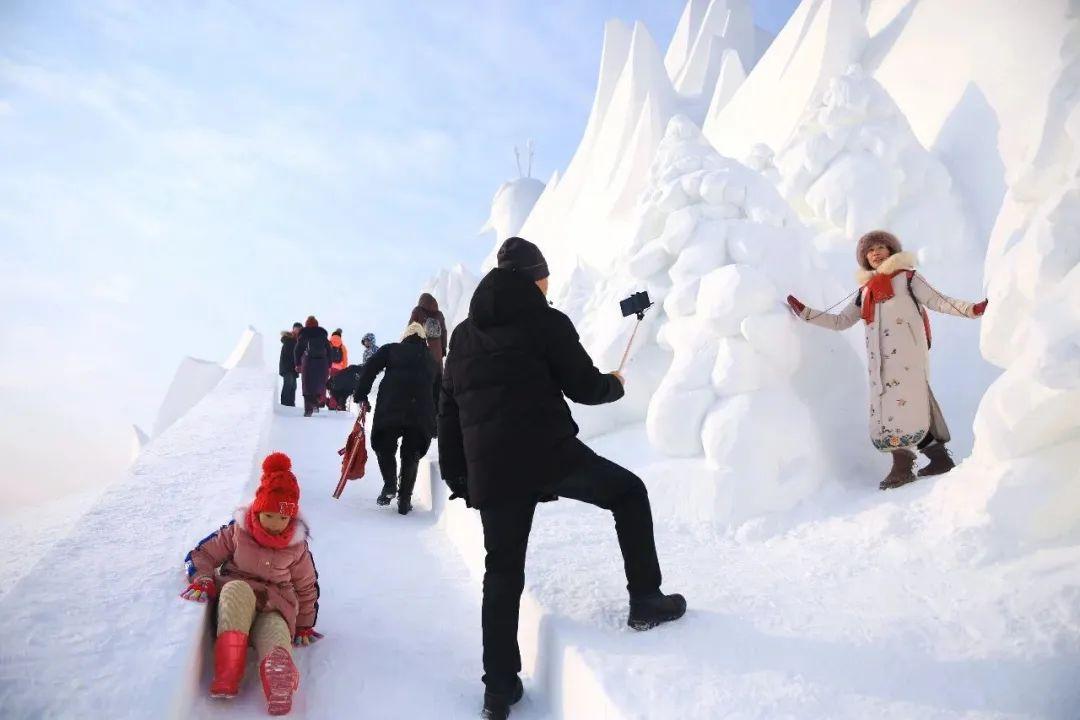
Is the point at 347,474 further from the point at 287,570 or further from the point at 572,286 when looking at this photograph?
the point at 572,286

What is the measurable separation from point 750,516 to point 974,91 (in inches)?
287

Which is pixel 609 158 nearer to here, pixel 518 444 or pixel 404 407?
pixel 404 407

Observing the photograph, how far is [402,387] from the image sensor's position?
504 centimetres

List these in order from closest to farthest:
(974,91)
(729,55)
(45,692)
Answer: (45,692) < (974,91) < (729,55)

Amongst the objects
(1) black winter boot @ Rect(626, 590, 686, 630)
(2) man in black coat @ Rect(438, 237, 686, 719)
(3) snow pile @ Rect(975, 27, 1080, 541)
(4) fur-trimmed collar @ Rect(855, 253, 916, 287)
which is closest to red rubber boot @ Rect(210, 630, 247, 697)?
(2) man in black coat @ Rect(438, 237, 686, 719)

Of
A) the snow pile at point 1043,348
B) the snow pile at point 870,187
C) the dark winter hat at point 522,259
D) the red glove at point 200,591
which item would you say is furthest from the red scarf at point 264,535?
the snow pile at point 870,187

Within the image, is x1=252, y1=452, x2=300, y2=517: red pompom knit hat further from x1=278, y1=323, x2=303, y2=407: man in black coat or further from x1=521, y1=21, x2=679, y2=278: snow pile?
x1=521, y1=21, x2=679, y2=278: snow pile

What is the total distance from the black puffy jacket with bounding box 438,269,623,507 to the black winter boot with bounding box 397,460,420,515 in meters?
2.66

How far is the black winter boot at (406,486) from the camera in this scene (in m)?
5.08

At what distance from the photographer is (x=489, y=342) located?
2.45m

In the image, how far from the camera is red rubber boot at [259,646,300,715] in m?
2.28

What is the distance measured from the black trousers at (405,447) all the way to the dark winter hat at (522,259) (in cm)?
272

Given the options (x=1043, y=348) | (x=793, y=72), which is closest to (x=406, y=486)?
(x=1043, y=348)

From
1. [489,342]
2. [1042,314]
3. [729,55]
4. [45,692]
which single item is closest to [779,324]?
[1042,314]
